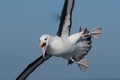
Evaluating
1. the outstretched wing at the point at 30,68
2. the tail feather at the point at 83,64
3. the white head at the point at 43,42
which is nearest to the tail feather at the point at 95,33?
the tail feather at the point at 83,64

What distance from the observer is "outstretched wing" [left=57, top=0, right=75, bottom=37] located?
12.6 meters

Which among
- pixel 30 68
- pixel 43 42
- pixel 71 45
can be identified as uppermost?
pixel 43 42

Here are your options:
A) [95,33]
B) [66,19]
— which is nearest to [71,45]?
[66,19]

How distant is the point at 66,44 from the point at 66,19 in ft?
2.92

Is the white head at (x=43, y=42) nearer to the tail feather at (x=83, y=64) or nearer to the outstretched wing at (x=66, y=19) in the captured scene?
the outstretched wing at (x=66, y=19)

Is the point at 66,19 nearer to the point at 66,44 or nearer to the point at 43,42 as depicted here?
the point at 66,44

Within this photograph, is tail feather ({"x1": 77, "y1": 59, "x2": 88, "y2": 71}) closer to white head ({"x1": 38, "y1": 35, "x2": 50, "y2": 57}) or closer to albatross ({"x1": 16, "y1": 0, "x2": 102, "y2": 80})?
albatross ({"x1": 16, "y1": 0, "x2": 102, "y2": 80})

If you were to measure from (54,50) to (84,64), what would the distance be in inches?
69.5

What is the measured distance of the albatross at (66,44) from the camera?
38.6 feet

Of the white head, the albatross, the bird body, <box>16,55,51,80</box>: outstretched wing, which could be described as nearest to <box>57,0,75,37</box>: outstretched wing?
the albatross

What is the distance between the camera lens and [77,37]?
12.7 m

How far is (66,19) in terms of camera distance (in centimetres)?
1283

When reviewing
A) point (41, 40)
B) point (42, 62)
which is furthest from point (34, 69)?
point (41, 40)

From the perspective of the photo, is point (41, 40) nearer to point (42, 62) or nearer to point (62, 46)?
point (62, 46)
